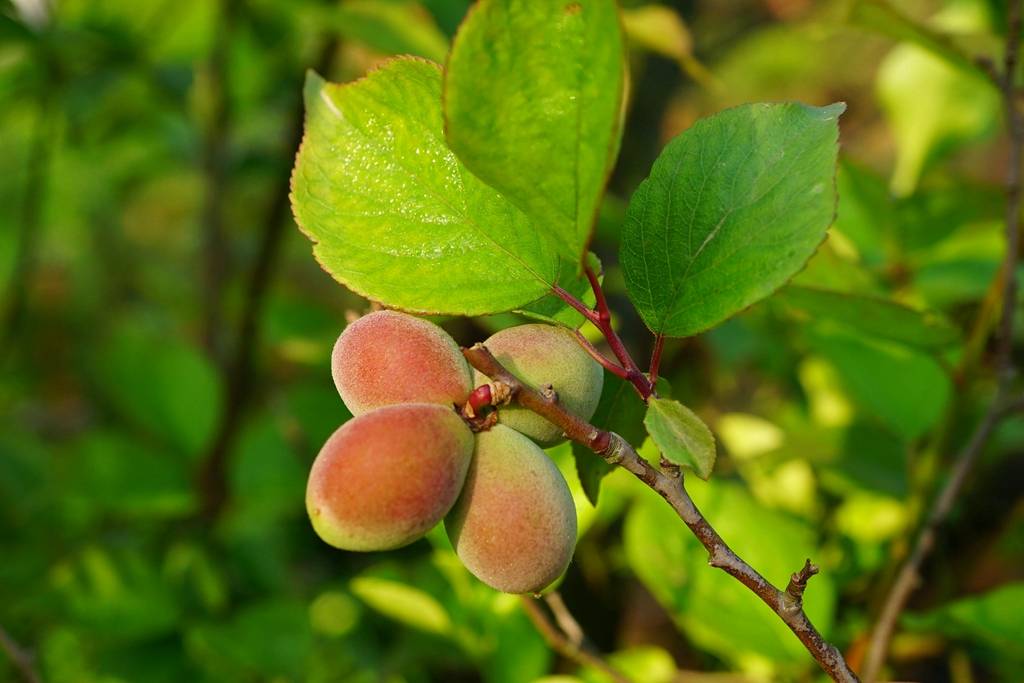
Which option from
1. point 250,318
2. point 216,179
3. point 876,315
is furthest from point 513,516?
point 216,179

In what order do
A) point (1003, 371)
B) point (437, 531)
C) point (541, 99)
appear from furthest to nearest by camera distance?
point (1003, 371), point (437, 531), point (541, 99)

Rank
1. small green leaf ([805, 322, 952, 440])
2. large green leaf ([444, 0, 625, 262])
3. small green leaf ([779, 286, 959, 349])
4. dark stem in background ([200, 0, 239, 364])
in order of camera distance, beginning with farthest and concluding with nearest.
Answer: dark stem in background ([200, 0, 239, 364]) < small green leaf ([805, 322, 952, 440]) < small green leaf ([779, 286, 959, 349]) < large green leaf ([444, 0, 625, 262])

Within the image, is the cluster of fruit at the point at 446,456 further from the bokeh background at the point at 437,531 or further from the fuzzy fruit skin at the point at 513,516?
the bokeh background at the point at 437,531

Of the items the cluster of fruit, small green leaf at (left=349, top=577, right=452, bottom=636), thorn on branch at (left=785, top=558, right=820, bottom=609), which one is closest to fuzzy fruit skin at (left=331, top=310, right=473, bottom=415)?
the cluster of fruit

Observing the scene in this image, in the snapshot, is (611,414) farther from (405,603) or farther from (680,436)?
(405,603)

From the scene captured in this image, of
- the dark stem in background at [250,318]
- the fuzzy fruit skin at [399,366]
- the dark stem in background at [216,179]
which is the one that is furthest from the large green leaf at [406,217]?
the dark stem in background at [216,179]

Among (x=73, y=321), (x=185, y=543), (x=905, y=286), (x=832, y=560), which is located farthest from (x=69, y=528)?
(x=73, y=321)

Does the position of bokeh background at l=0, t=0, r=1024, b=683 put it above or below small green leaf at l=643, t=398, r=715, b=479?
below

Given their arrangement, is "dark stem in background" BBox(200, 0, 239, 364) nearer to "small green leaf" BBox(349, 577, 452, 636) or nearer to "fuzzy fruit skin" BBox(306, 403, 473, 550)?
"small green leaf" BBox(349, 577, 452, 636)
